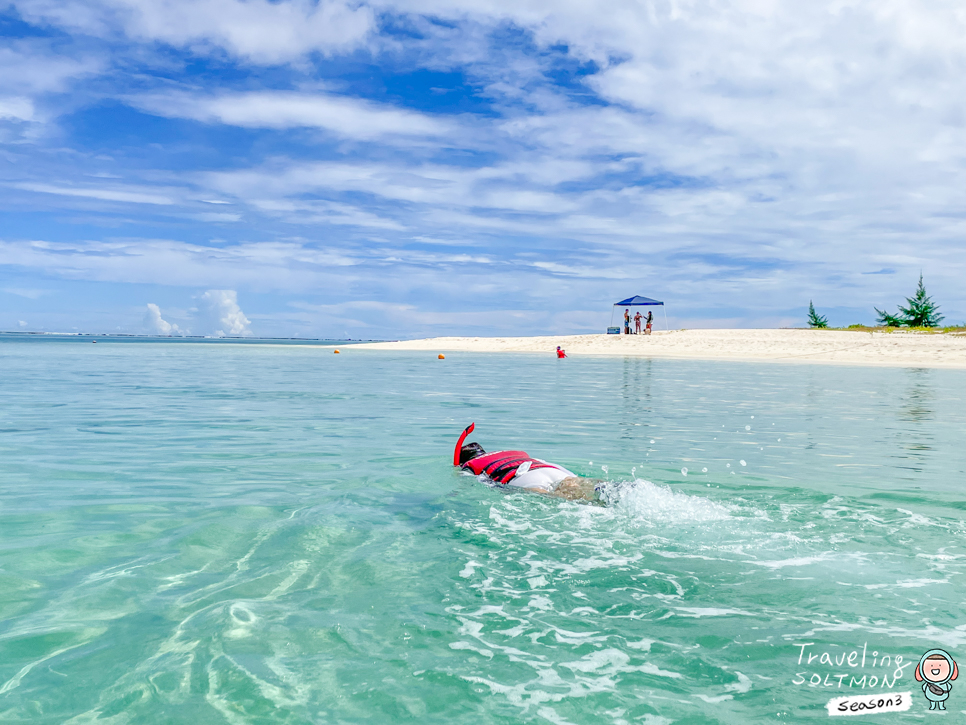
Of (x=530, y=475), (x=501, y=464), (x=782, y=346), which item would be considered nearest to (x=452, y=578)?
(x=530, y=475)

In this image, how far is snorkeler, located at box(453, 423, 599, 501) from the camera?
7914 mm

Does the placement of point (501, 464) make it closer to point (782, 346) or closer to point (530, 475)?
point (530, 475)

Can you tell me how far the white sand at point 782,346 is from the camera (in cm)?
4084

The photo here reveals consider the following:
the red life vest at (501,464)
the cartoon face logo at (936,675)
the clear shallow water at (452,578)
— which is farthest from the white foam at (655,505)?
the cartoon face logo at (936,675)

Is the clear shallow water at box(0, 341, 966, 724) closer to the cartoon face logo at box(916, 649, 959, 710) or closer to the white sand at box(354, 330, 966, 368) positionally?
the cartoon face logo at box(916, 649, 959, 710)

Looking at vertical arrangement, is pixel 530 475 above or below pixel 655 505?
above

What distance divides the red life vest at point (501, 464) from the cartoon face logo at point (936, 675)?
4718 millimetres

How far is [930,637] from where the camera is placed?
14.6 feet

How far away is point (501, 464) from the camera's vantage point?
8.85 metres

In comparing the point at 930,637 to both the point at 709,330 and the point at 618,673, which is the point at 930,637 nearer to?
the point at 618,673

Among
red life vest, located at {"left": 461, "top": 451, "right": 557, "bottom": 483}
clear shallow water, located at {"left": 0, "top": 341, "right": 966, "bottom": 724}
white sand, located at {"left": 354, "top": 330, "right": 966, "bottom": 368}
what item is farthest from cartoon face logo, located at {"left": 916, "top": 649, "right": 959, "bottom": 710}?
white sand, located at {"left": 354, "top": 330, "right": 966, "bottom": 368}

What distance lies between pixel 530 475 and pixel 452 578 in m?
2.92

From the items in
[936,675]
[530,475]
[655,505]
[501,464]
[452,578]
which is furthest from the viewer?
[501,464]

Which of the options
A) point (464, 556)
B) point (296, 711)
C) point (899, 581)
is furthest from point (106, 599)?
point (899, 581)
